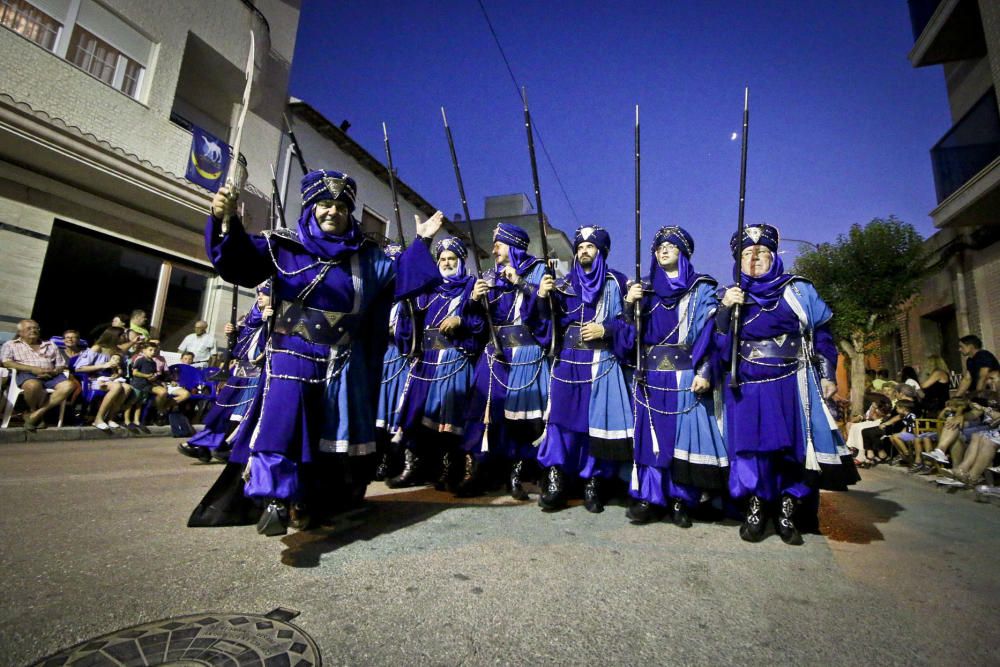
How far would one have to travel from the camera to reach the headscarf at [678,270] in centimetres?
360

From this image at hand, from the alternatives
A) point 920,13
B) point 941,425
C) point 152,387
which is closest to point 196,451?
point 152,387

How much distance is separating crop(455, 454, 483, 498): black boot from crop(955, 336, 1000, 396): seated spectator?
25.3ft

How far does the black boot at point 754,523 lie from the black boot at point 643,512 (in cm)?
54

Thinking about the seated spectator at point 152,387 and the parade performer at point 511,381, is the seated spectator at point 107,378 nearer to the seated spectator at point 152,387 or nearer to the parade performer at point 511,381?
the seated spectator at point 152,387

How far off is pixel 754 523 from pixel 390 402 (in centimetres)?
312

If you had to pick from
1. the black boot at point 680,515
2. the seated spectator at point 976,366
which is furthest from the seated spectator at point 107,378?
the seated spectator at point 976,366

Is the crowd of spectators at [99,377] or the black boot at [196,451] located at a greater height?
the crowd of spectators at [99,377]

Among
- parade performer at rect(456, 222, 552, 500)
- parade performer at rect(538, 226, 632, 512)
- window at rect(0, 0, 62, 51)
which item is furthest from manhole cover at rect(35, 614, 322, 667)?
window at rect(0, 0, 62, 51)

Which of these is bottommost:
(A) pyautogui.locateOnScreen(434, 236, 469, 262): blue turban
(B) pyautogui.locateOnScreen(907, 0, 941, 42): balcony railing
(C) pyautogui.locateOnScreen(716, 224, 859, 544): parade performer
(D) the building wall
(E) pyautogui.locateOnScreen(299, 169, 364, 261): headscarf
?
(C) pyautogui.locateOnScreen(716, 224, 859, 544): parade performer

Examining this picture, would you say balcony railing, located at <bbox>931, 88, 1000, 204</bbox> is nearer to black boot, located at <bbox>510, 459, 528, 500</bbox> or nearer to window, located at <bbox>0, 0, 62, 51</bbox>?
black boot, located at <bbox>510, 459, 528, 500</bbox>

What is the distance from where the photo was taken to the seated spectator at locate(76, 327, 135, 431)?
7.15 metres

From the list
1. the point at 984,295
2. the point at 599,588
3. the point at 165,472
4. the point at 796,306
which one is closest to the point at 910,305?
the point at 984,295

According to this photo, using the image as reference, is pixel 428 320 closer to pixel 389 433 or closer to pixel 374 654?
A: pixel 389 433

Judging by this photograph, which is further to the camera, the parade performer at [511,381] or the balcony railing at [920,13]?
the balcony railing at [920,13]
